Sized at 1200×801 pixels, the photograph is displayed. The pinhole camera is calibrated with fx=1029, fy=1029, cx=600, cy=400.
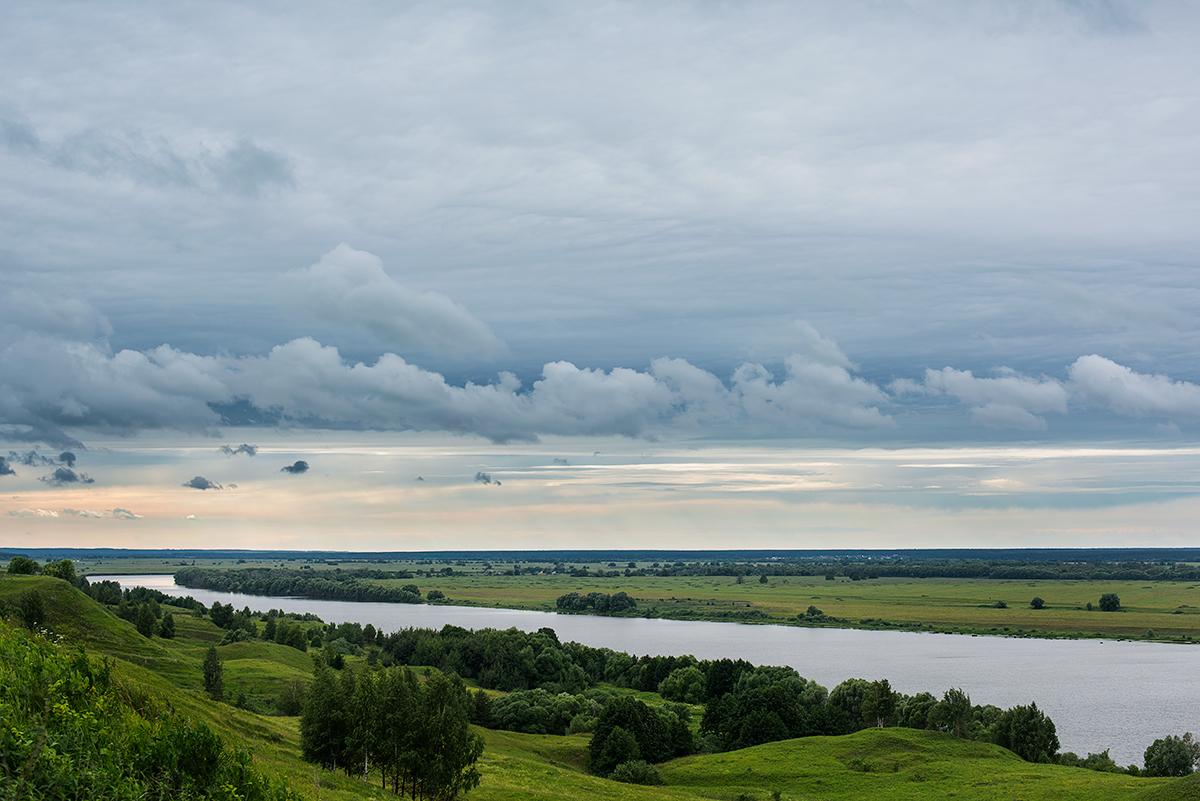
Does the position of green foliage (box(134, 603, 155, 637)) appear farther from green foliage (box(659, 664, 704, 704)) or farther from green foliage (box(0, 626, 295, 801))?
green foliage (box(0, 626, 295, 801))

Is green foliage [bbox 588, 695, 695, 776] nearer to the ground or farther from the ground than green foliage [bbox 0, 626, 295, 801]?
nearer to the ground

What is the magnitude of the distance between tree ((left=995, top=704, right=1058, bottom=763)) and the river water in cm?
605

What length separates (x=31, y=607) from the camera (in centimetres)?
7006

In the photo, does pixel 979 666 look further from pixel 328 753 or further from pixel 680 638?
pixel 328 753

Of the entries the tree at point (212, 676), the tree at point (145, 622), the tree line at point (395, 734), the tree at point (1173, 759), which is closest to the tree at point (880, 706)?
the tree at point (1173, 759)

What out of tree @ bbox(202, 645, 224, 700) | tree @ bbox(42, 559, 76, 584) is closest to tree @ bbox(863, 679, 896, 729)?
tree @ bbox(202, 645, 224, 700)

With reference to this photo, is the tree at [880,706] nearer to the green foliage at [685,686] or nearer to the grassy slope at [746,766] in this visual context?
the grassy slope at [746,766]

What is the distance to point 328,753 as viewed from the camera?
47406mm

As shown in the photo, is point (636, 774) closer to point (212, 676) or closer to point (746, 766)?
point (746, 766)

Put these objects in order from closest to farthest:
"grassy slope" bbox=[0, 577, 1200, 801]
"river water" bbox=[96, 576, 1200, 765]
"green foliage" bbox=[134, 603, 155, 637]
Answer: "grassy slope" bbox=[0, 577, 1200, 801] → "river water" bbox=[96, 576, 1200, 765] → "green foliage" bbox=[134, 603, 155, 637]

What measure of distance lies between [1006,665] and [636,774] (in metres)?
77.5

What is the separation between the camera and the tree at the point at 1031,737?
269 ft

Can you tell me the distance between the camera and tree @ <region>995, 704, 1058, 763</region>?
81938mm

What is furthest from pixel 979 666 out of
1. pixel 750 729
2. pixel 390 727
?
pixel 390 727
